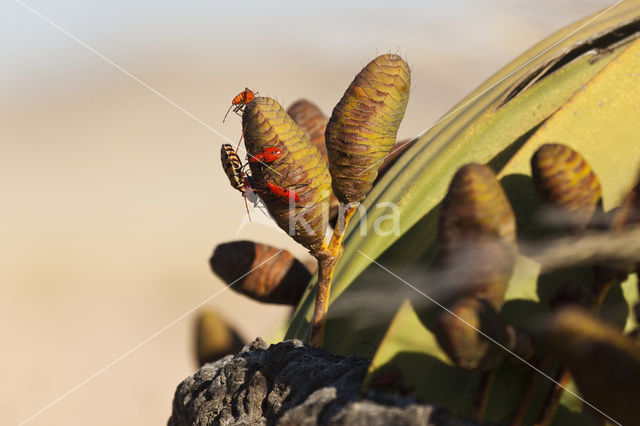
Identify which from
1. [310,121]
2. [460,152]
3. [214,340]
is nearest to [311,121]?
[310,121]

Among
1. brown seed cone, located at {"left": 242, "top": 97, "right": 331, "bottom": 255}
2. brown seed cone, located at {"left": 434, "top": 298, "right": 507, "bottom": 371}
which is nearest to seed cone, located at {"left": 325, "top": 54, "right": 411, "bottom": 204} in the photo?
brown seed cone, located at {"left": 242, "top": 97, "right": 331, "bottom": 255}

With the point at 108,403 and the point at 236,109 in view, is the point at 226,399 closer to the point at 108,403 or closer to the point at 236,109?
the point at 236,109

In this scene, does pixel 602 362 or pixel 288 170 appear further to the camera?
pixel 288 170

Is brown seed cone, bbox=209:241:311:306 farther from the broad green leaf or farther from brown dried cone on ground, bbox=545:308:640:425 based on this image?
brown dried cone on ground, bbox=545:308:640:425

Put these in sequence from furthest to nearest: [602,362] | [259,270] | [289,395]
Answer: [259,270] → [289,395] → [602,362]

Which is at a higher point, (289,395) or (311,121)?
(311,121)

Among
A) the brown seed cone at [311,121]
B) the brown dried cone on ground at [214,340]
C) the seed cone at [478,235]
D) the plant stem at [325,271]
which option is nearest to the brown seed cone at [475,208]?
the seed cone at [478,235]

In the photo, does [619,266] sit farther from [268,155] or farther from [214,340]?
[214,340]
